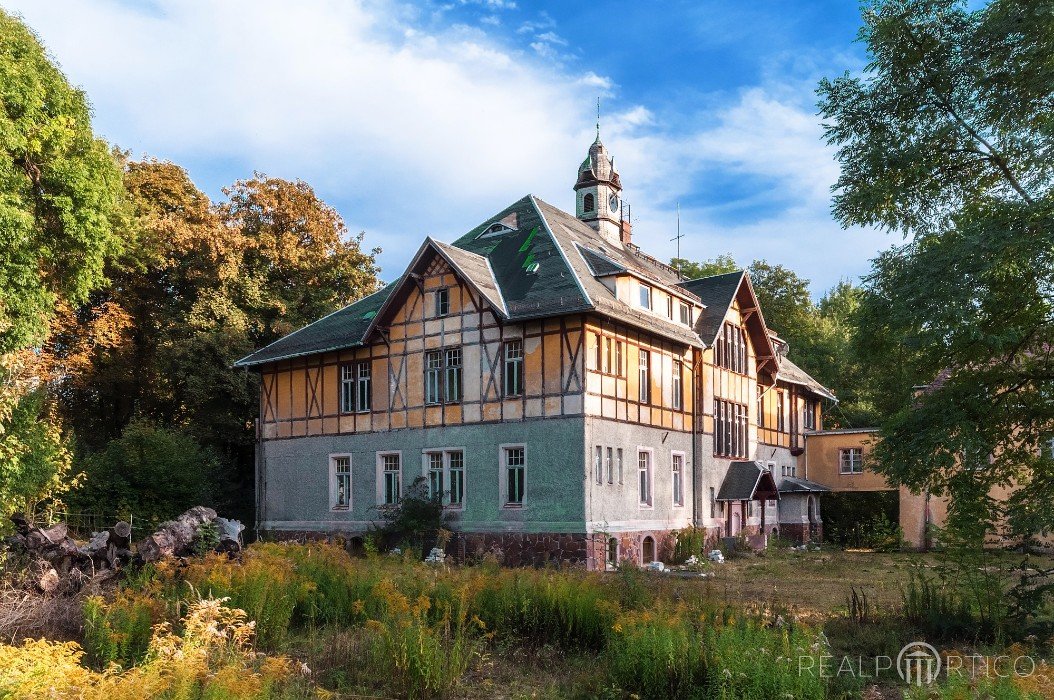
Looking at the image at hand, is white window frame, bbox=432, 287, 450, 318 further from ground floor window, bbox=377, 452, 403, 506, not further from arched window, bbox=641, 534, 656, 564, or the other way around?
arched window, bbox=641, 534, 656, 564

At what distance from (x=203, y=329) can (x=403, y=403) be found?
10.3 m

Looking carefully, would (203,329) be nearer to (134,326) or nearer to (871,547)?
(134,326)

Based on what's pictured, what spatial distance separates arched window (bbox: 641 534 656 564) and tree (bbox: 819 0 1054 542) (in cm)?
1212

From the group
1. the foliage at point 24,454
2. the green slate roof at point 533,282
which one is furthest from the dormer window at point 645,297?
the foliage at point 24,454

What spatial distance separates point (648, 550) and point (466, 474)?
575cm

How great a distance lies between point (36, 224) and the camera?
21875 mm

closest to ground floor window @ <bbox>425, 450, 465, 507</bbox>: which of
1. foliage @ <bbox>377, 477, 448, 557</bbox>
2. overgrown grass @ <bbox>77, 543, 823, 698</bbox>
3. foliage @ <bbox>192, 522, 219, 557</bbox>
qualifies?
foliage @ <bbox>377, 477, 448, 557</bbox>

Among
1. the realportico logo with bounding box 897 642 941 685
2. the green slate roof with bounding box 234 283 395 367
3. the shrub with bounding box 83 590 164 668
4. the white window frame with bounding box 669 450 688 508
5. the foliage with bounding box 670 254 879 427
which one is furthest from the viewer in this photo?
the foliage with bounding box 670 254 879 427

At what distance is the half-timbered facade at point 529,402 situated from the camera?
24.8m

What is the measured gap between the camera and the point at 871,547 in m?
35.8

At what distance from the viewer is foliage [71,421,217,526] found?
30.7 metres

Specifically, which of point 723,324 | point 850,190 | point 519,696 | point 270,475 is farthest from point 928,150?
point 270,475

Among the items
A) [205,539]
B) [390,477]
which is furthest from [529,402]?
[205,539]

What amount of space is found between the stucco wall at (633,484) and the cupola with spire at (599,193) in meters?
11.1
